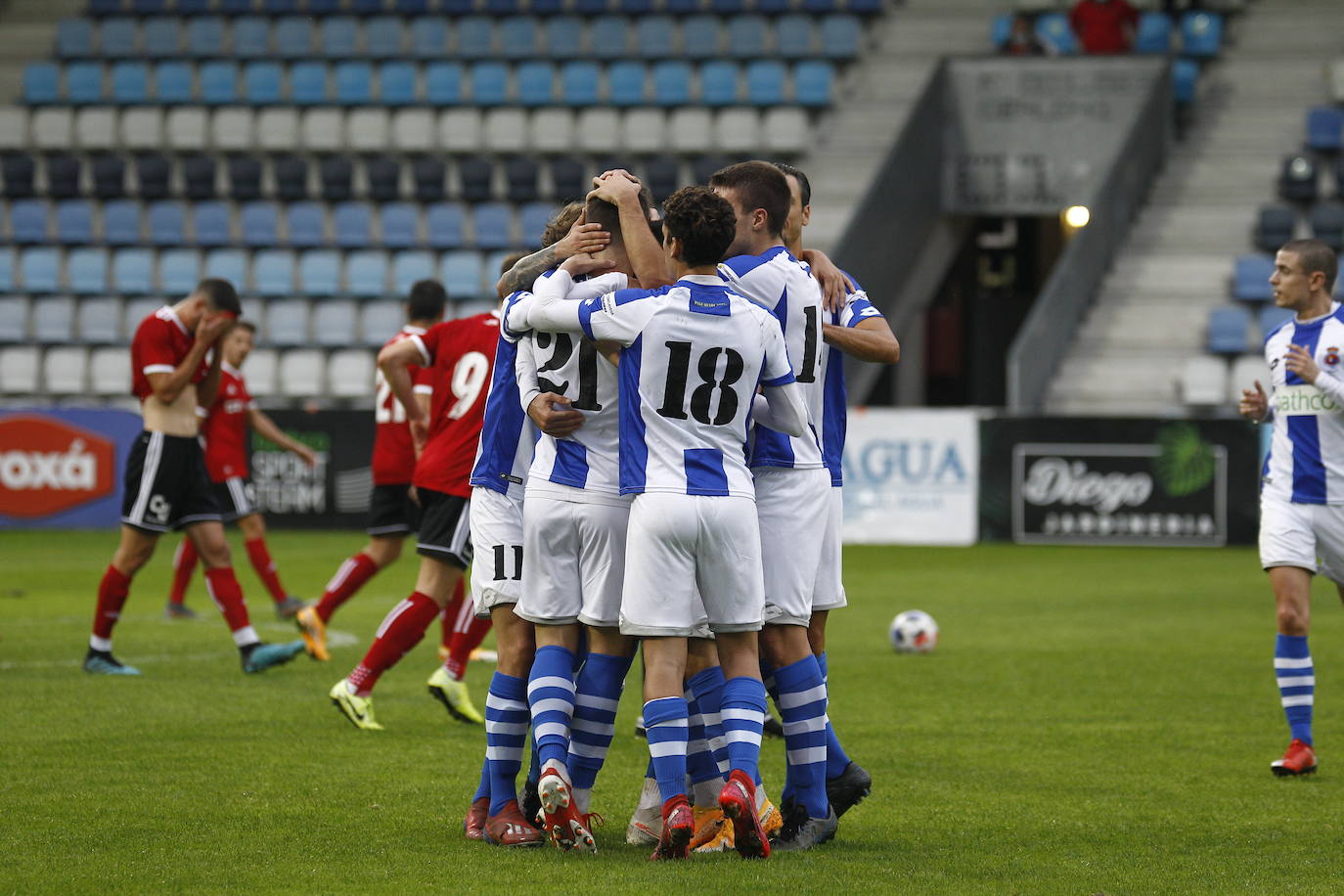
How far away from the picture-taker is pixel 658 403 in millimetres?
5297

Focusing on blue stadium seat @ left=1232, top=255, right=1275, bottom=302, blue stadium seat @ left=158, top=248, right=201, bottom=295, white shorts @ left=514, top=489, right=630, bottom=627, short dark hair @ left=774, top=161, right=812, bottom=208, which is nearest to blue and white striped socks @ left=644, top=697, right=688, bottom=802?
white shorts @ left=514, top=489, right=630, bottom=627

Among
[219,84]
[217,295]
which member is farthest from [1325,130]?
[217,295]

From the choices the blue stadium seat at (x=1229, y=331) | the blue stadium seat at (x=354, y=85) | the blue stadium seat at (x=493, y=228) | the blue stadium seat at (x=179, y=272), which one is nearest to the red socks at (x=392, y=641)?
the blue stadium seat at (x=1229, y=331)

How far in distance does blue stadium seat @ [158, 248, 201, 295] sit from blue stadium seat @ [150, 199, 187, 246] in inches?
15.5

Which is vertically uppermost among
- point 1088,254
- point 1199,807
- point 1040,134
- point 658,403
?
point 1040,134

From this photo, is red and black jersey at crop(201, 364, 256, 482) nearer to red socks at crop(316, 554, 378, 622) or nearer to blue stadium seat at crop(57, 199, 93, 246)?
red socks at crop(316, 554, 378, 622)

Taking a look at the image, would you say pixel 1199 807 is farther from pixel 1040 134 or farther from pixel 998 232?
pixel 998 232

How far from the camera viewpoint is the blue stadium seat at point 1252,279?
862 inches

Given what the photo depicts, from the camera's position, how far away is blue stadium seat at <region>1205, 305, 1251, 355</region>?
21.4 meters

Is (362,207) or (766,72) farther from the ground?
(766,72)

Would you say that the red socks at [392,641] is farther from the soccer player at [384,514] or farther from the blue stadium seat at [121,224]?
the blue stadium seat at [121,224]

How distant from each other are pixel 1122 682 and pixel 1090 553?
8764mm

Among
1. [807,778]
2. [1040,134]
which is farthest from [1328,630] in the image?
[1040,134]

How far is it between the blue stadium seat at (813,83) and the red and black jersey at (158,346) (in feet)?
54.9
